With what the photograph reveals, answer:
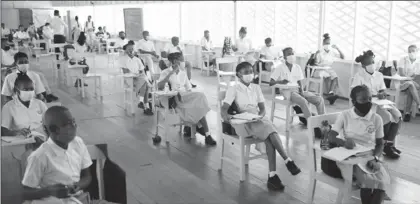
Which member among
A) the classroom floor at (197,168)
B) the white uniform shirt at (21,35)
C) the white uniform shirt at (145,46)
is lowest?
the classroom floor at (197,168)

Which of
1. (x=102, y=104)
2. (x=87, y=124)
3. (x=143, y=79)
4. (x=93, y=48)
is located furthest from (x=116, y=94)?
(x=93, y=48)

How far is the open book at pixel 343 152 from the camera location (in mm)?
2859

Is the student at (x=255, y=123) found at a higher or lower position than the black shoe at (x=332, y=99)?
higher

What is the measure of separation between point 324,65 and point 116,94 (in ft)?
13.8

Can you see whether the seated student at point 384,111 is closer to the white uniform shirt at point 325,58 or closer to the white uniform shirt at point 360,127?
the white uniform shirt at point 360,127

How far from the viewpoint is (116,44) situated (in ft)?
45.6

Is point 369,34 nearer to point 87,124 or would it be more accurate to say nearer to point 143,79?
point 143,79

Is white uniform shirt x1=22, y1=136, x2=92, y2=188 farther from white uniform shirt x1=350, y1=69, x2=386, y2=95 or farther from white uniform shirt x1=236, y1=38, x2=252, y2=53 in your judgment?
white uniform shirt x1=236, y1=38, x2=252, y2=53

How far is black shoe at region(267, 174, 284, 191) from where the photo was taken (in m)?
3.97

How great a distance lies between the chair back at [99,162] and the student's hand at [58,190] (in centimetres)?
39

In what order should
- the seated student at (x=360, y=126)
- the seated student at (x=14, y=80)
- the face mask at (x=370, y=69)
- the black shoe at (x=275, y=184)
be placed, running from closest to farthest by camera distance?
the seated student at (x=360, y=126), the black shoe at (x=275, y=184), the seated student at (x=14, y=80), the face mask at (x=370, y=69)

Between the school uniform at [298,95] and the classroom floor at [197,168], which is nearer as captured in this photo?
the classroom floor at [197,168]

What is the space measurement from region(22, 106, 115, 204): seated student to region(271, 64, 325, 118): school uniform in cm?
399

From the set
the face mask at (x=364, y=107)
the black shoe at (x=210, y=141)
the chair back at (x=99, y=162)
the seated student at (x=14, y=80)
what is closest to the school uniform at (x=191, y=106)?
the black shoe at (x=210, y=141)
